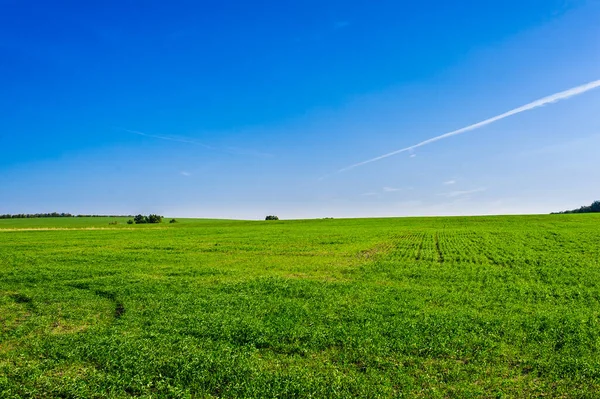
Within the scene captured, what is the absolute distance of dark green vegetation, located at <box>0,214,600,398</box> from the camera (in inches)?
475

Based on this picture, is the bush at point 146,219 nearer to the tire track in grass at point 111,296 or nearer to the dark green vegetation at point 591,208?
the tire track in grass at point 111,296

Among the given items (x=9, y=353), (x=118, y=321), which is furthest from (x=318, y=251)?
(x=9, y=353)

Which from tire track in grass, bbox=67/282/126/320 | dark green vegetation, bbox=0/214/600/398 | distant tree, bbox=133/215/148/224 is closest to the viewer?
dark green vegetation, bbox=0/214/600/398

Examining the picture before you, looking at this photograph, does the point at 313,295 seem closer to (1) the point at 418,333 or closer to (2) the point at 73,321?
(1) the point at 418,333

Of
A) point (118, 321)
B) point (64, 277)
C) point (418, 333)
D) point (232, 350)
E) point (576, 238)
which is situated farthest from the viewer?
point (576, 238)

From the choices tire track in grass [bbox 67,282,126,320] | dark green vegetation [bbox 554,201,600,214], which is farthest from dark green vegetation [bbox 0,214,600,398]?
dark green vegetation [bbox 554,201,600,214]

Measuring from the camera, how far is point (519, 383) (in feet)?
39.4

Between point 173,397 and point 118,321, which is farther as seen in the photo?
point 118,321

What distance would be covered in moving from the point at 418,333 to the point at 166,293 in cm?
1633

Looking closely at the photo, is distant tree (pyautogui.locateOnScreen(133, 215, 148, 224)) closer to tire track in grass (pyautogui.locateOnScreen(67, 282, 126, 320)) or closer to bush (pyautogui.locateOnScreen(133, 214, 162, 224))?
bush (pyautogui.locateOnScreen(133, 214, 162, 224))

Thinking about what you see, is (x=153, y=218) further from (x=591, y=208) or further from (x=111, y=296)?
(x=591, y=208)

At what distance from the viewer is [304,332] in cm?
1636

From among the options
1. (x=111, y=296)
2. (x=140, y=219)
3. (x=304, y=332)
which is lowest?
(x=304, y=332)

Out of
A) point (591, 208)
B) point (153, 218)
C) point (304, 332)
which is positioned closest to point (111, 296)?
point (304, 332)
